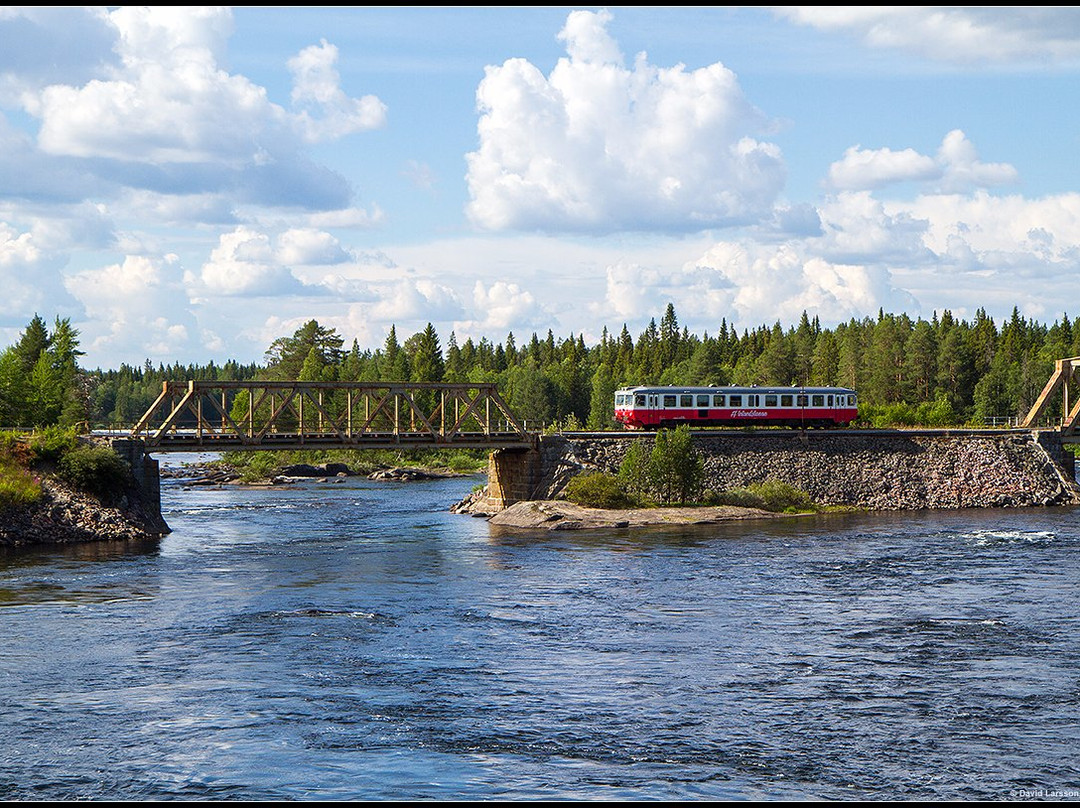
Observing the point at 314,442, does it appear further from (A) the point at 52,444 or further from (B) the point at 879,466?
(B) the point at 879,466

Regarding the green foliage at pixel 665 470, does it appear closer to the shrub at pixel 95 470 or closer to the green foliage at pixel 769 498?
the green foliage at pixel 769 498

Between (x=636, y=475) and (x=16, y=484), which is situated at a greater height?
(x=16, y=484)

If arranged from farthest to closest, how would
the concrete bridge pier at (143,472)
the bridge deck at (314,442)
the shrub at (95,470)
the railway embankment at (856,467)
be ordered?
the railway embankment at (856,467) < the bridge deck at (314,442) < the concrete bridge pier at (143,472) < the shrub at (95,470)

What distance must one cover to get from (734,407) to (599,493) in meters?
16.6

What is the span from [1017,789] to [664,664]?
12087mm

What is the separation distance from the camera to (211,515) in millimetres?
81625

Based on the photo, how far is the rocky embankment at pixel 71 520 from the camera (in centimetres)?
5994

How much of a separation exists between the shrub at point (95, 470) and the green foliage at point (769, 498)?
35.8 m

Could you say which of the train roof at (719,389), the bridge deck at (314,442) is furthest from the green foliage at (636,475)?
the train roof at (719,389)

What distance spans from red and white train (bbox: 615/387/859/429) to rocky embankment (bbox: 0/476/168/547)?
34733 millimetres

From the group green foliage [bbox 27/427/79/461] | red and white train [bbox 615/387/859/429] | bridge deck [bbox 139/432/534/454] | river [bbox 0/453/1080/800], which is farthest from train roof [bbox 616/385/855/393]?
Answer: green foliage [bbox 27/427/79/461]

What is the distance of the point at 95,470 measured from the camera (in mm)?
63875

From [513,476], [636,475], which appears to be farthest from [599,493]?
[513,476]

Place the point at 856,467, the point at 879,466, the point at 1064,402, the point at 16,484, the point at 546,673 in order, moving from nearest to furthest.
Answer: the point at 546,673
the point at 16,484
the point at 856,467
the point at 879,466
the point at 1064,402
